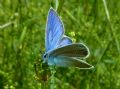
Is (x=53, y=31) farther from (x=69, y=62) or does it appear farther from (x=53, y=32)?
(x=69, y=62)

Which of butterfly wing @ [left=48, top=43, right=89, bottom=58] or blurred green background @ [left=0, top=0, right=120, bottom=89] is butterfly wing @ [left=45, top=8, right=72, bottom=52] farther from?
blurred green background @ [left=0, top=0, right=120, bottom=89]

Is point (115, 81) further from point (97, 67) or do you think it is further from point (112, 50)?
point (112, 50)

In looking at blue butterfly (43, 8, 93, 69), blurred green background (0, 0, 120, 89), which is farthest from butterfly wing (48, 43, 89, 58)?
blurred green background (0, 0, 120, 89)

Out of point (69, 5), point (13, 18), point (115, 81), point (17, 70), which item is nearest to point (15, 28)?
Result: point (13, 18)

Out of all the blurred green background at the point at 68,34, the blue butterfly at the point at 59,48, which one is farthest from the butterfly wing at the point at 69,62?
the blurred green background at the point at 68,34

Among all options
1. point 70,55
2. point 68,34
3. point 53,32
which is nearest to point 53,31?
point 53,32

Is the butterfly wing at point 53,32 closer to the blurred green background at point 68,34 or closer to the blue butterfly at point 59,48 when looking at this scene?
the blue butterfly at point 59,48
